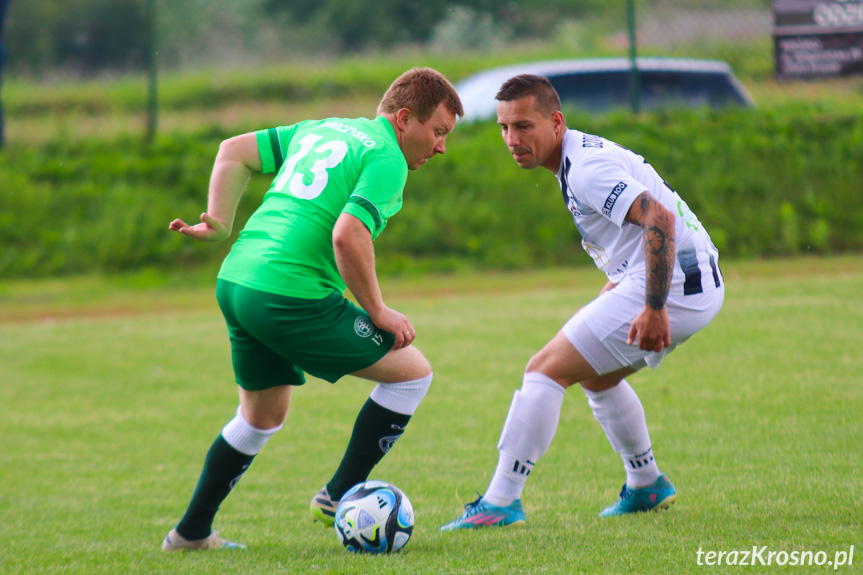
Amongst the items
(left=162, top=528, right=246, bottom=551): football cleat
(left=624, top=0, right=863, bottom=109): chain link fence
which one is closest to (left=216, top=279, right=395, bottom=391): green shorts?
(left=162, top=528, right=246, bottom=551): football cleat

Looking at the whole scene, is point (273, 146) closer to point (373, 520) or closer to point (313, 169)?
point (313, 169)

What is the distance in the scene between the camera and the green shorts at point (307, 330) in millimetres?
3713

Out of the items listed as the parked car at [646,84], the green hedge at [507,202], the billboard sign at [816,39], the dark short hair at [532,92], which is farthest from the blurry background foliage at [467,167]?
the dark short hair at [532,92]

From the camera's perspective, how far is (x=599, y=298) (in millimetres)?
4207

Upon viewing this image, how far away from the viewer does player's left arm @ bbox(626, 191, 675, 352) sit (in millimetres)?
3801

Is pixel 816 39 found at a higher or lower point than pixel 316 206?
lower

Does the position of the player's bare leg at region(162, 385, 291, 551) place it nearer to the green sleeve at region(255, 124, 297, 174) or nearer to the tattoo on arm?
the green sleeve at region(255, 124, 297, 174)

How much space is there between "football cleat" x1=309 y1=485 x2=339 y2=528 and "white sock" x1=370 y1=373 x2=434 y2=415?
1.57 ft

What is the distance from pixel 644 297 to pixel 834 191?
1196cm

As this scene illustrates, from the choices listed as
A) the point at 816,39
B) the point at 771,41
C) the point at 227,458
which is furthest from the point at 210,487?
the point at 771,41

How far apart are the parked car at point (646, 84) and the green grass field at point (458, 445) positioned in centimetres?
484

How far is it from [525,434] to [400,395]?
2.07ft

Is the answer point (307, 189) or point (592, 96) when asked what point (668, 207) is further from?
point (592, 96)

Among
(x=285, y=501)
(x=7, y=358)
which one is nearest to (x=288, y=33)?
Answer: (x=7, y=358)
